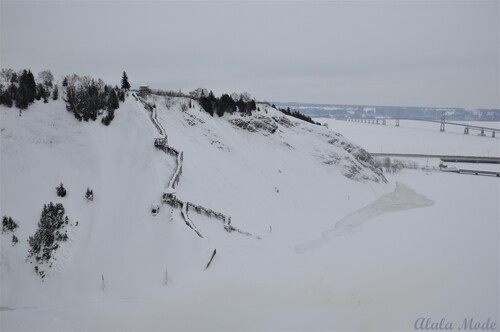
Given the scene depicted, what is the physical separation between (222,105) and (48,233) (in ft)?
111

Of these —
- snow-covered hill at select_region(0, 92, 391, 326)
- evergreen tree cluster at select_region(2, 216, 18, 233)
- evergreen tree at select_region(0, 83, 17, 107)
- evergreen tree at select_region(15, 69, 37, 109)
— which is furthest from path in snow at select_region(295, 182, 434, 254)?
evergreen tree at select_region(0, 83, 17, 107)

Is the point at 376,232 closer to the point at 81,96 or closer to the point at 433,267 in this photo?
the point at 433,267

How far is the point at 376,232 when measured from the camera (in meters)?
33.4

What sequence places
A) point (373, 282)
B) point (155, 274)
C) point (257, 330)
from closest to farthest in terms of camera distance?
point (257, 330) < point (155, 274) < point (373, 282)

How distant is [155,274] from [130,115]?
20393 millimetres

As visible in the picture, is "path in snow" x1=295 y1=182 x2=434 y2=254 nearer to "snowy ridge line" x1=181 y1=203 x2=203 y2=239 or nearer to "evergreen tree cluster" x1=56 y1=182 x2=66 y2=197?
"snowy ridge line" x1=181 y1=203 x2=203 y2=239

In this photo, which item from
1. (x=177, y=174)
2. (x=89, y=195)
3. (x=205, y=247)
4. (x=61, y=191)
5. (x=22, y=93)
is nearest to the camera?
(x=205, y=247)

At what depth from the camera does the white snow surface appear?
1894 centimetres

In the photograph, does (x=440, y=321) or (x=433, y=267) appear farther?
(x=433, y=267)

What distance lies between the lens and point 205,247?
22.9m

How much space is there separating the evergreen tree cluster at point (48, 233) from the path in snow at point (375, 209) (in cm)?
1905

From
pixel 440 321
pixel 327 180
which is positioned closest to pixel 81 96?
pixel 327 180

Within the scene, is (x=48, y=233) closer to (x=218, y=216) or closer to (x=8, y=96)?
(x=218, y=216)

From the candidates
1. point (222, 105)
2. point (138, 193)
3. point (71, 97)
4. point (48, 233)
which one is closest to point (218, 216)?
point (138, 193)
